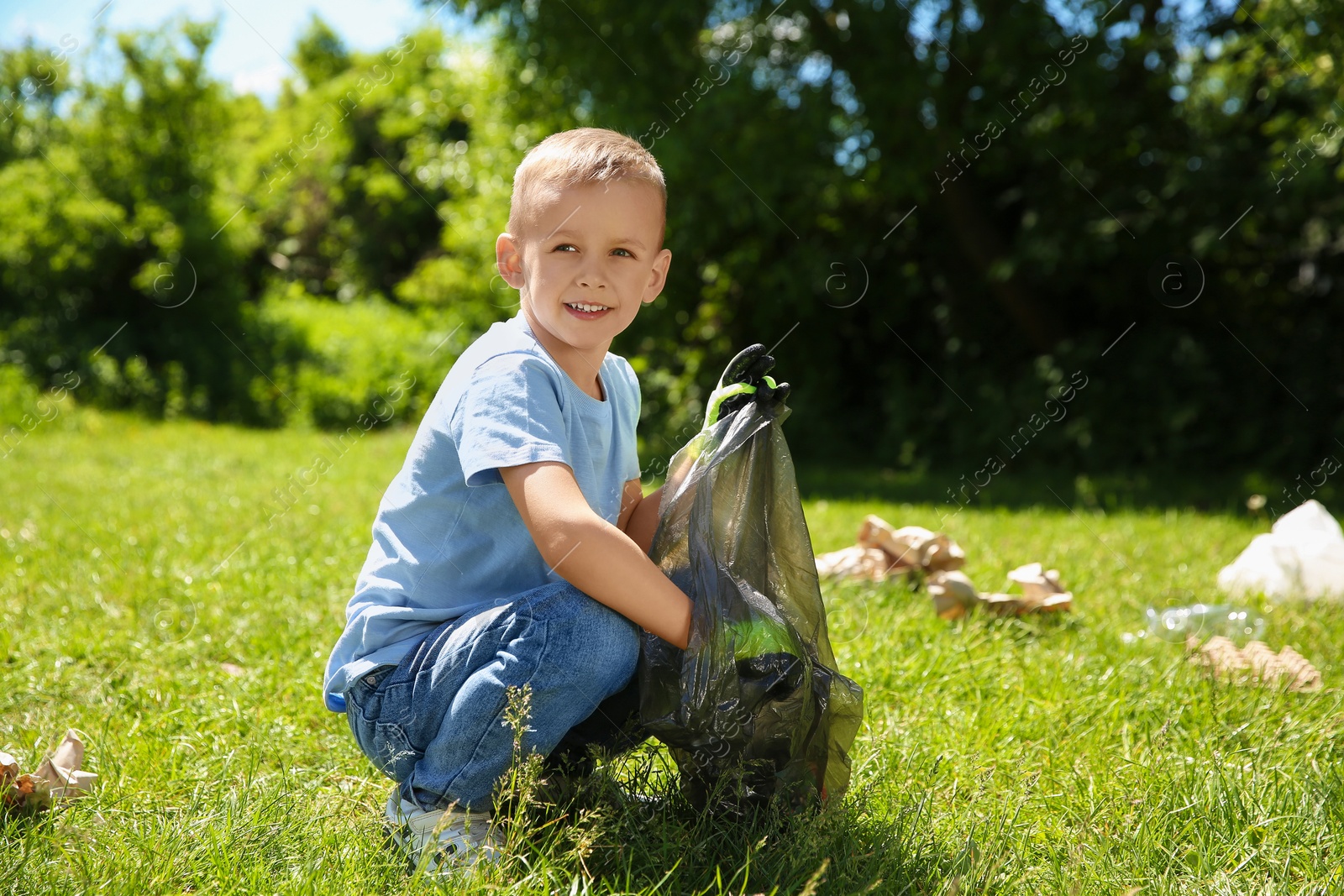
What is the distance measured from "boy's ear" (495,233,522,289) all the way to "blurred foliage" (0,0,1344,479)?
19.5 feet

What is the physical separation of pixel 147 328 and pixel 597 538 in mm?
12661

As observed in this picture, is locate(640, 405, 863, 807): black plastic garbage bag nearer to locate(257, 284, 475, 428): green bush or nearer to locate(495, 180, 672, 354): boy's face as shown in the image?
locate(495, 180, 672, 354): boy's face

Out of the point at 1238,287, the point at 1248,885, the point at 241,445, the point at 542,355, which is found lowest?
the point at 241,445

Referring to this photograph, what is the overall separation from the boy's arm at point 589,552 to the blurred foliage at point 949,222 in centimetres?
637

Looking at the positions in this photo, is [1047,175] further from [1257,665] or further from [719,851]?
[719,851]

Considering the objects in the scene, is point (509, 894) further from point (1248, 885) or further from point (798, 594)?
point (1248, 885)

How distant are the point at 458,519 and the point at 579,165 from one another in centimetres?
68

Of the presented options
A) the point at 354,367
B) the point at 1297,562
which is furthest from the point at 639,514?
the point at 354,367

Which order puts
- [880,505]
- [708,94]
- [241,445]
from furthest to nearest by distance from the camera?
[241,445] → [708,94] → [880,505]

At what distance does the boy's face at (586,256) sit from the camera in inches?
74.0

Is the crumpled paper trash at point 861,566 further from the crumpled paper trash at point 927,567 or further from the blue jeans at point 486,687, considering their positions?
the blue jeans at point 486,687

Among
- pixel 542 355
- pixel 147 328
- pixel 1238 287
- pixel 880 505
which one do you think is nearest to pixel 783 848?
pixel 542 355

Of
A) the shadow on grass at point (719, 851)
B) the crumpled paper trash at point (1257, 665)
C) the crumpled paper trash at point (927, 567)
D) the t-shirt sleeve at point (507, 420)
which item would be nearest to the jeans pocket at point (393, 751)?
the shadow on grass at point (719, 851)

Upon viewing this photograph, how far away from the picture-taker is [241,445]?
947 cm
